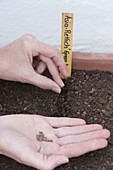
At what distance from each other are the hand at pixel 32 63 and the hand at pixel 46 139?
133 millimetres

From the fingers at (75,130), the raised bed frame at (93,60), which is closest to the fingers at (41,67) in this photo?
the raised bed frame at (93,60)

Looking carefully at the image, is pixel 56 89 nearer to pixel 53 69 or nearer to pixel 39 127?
pixel 53 69

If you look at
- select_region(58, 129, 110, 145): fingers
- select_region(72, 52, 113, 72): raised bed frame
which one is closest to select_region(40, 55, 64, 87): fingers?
select_region(72, 52, 113, 72): raised bed frame

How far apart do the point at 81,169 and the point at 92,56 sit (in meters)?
0.41

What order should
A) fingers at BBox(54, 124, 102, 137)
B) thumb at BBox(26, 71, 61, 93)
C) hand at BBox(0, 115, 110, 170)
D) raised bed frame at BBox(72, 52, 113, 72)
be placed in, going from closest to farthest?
hand at BBox(0, 115, 110, 170) < fingers at BBox(54, 124, 102, 137) < thumb at BBox(26, 71, 61, 93) < raised bed frame at BBox(72, 52, 113, 72)

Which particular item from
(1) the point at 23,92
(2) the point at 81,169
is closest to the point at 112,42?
(1) the point at 23,92

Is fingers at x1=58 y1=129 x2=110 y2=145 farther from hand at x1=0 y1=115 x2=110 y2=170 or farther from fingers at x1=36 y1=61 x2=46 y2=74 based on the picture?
fingers at x1=36 y1=61 x2=46 y2=74

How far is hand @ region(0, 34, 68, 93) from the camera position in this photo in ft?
4.10

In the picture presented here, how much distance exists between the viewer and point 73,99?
1303mm

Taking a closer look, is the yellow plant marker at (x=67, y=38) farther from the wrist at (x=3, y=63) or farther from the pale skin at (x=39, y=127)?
the wrist at (x=3, y=63)

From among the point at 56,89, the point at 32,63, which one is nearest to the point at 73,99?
the point at 56,89

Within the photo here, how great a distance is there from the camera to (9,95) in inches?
52.2

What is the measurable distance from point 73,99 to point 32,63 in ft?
0.56

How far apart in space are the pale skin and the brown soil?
0.13 feet
